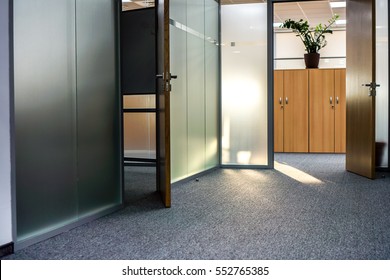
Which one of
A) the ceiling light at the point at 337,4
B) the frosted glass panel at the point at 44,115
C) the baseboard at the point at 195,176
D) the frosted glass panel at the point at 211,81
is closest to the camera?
the frosted glass panel at the point at 44,115

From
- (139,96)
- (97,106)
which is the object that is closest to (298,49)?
(139,96)

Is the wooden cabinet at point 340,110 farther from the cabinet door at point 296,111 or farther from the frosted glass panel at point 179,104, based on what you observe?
the frosted glass panel at point 179,104

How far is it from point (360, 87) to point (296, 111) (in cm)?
255

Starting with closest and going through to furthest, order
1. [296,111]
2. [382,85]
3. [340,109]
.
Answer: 1. [382,85]
2. [340,109]
3. [296,111]

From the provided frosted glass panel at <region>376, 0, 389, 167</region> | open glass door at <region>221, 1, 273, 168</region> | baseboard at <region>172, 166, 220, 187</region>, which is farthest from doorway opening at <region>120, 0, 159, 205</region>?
frosted glass panel at <region>376, 0, 389, 167</region>

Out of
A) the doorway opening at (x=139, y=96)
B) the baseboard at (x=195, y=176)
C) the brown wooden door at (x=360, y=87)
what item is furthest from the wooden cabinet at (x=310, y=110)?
the doorway opening at (x=139, y=96)

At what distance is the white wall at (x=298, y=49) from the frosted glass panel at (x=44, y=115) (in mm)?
7019

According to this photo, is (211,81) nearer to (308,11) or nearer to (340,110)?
(340,110)

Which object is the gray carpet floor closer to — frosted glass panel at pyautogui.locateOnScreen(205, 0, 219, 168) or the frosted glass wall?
the frosted glass wall

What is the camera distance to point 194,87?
4465mm

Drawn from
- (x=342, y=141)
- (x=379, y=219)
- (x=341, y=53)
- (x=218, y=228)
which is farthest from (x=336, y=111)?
(x=218, y=228)

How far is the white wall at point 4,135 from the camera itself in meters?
2.06
